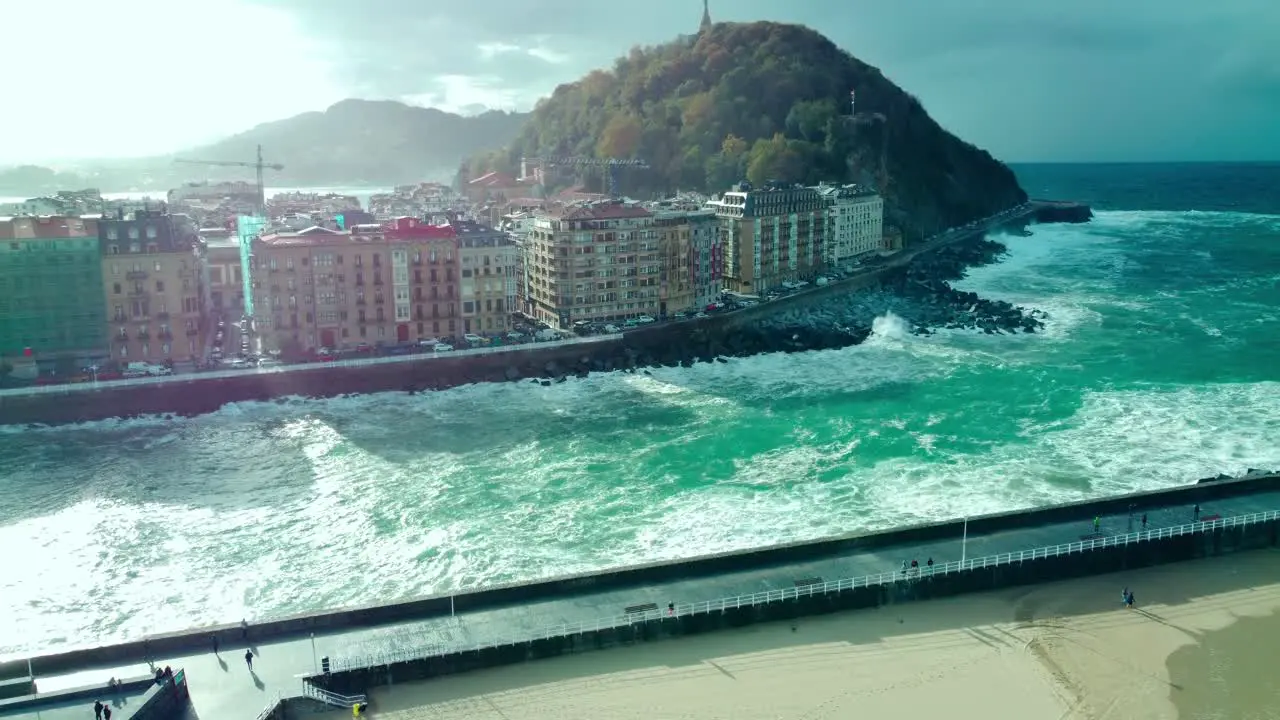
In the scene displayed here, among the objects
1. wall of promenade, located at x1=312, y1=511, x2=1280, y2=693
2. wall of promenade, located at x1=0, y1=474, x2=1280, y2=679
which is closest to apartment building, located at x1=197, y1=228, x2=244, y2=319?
wall of promenade, located at x1=0, y1=474, x2=1280, y2=679

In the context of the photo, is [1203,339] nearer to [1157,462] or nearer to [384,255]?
[1157,462]

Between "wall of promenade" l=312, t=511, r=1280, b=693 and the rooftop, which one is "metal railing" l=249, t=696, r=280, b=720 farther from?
the rooftop

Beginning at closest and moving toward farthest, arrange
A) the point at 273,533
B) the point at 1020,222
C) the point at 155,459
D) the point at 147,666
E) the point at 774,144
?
1. the point at 147,666
2. the point at 273,533
3. the point at 155,459
4. the point at 774,144
5. the point at 1020,222

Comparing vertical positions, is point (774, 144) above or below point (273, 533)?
above

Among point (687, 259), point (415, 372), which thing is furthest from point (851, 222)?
point (415, 372)

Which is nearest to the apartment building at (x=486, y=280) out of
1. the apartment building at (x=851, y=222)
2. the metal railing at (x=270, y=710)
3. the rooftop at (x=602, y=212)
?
the rooftop at (x=602, y=212)

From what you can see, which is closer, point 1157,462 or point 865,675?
point 865,675

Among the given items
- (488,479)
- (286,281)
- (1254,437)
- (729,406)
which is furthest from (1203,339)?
(286,281)
